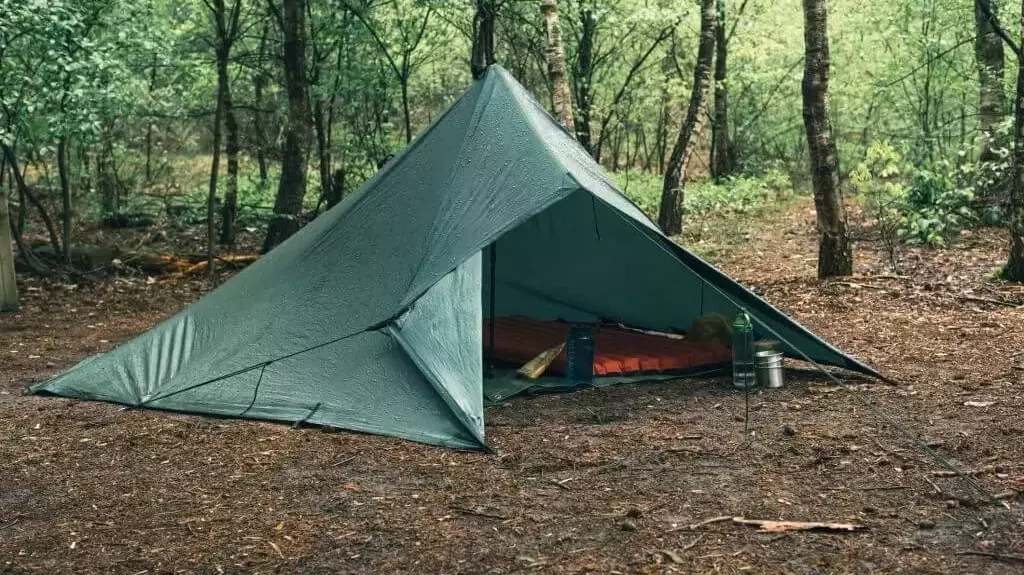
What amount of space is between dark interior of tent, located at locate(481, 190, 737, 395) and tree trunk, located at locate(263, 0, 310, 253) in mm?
4031

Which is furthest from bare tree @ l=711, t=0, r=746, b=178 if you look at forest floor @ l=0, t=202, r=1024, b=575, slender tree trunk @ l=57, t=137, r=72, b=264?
forest floor @ l=0, t=202, r=1024, b=575

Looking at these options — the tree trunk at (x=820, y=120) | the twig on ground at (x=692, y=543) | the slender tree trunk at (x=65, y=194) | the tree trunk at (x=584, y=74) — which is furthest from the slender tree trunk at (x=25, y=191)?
the twig on ground at (x=692, y=543)

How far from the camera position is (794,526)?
3.48m

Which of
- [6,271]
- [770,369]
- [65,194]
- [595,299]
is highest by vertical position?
[65,194]

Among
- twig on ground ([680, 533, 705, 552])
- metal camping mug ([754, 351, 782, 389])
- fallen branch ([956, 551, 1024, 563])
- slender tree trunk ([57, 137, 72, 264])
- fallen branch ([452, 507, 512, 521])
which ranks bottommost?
fallen branch ([956, 551, 1024, 563])

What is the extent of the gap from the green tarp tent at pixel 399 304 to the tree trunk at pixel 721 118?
35.6 ft

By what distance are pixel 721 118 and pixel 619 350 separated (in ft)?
40.9

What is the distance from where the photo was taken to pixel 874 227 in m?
13.0

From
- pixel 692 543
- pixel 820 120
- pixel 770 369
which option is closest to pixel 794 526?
pixel 692 543

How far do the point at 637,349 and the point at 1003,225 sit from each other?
6.93m

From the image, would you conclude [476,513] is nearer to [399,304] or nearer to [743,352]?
[399,304]

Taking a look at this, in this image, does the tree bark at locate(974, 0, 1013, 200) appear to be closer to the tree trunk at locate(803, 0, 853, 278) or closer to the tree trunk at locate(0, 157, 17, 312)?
the tree trunk at locate(803, 0, 853, 278)

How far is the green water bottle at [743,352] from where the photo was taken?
18.5 feet

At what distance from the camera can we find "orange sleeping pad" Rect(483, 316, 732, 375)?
6.14 m
